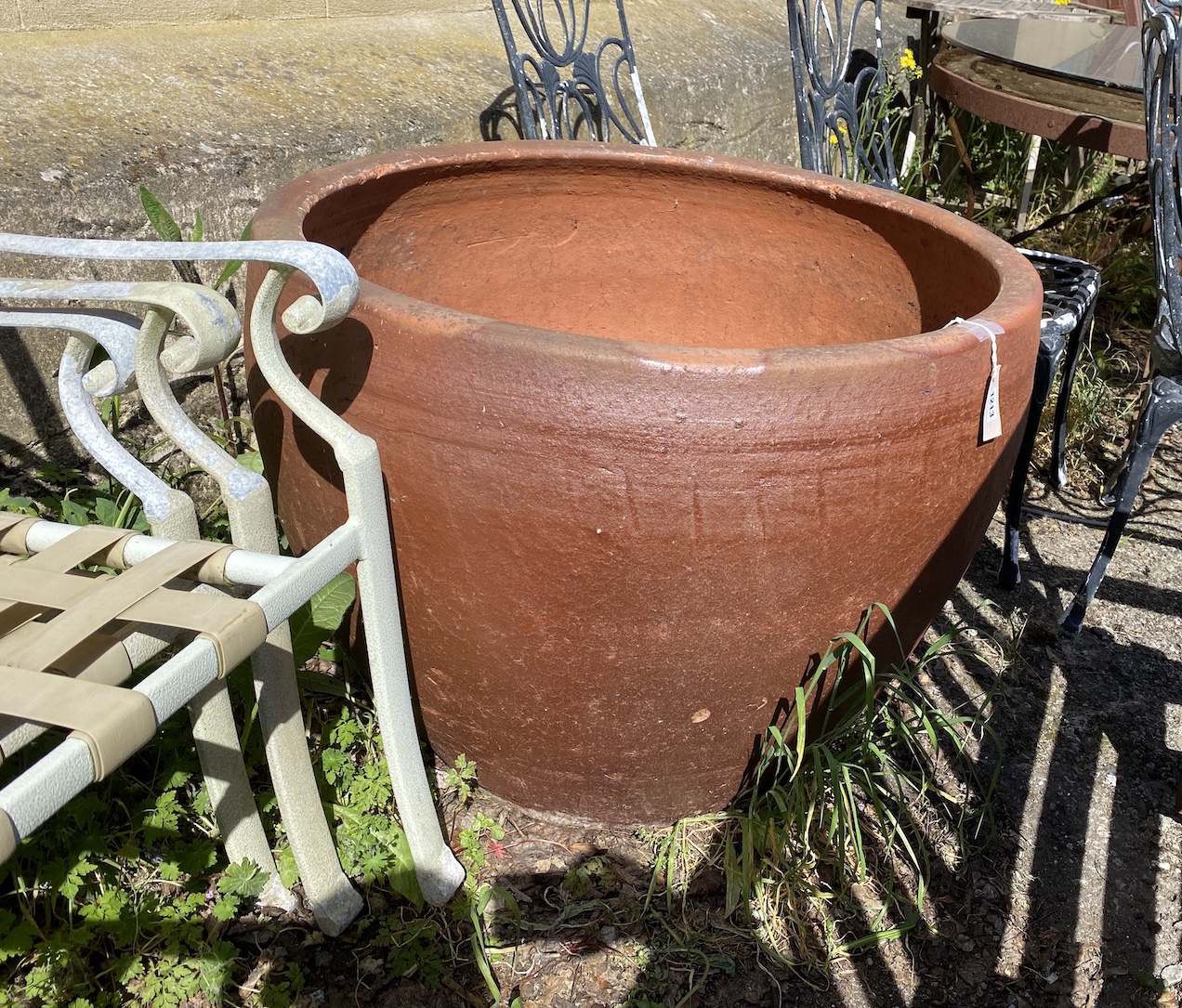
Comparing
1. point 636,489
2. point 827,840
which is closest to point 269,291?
point 636,489

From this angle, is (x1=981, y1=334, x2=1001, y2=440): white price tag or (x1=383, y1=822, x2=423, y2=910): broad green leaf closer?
(x1=981, y1=334, x2=1001, y2=440): white price tag

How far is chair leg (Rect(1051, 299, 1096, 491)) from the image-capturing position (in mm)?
2518

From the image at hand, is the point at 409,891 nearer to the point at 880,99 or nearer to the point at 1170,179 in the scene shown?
the point at 1170,179

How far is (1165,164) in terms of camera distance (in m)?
1.90

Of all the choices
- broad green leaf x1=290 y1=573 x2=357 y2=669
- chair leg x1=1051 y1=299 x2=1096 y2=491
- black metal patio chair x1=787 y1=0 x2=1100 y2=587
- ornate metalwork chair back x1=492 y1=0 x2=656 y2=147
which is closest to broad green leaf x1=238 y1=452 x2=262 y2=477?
broad green leaf x1=290 y1=573 x2=357 y2=669

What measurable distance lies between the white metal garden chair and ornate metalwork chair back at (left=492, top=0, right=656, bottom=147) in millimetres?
1632

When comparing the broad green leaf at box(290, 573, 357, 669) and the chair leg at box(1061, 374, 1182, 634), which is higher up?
the broad green leaf at box(290, 573, 357, 669)

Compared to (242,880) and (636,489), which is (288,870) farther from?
(636,489)

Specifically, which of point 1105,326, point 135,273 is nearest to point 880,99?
point 1105,326

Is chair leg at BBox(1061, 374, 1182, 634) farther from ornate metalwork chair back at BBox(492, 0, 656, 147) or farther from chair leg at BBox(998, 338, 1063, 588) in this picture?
ornate metalwork chair back at BBox(492, 0, 656, 147)

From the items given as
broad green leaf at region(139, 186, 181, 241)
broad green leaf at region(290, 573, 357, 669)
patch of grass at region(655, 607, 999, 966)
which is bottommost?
patch of grass at region(655, 607, 999, 966)

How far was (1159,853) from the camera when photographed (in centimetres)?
173

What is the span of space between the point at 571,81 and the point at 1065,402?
1.54 m

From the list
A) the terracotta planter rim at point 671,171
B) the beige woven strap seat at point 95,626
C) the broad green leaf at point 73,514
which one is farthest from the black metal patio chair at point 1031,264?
the broad green leaf at point 73,514
